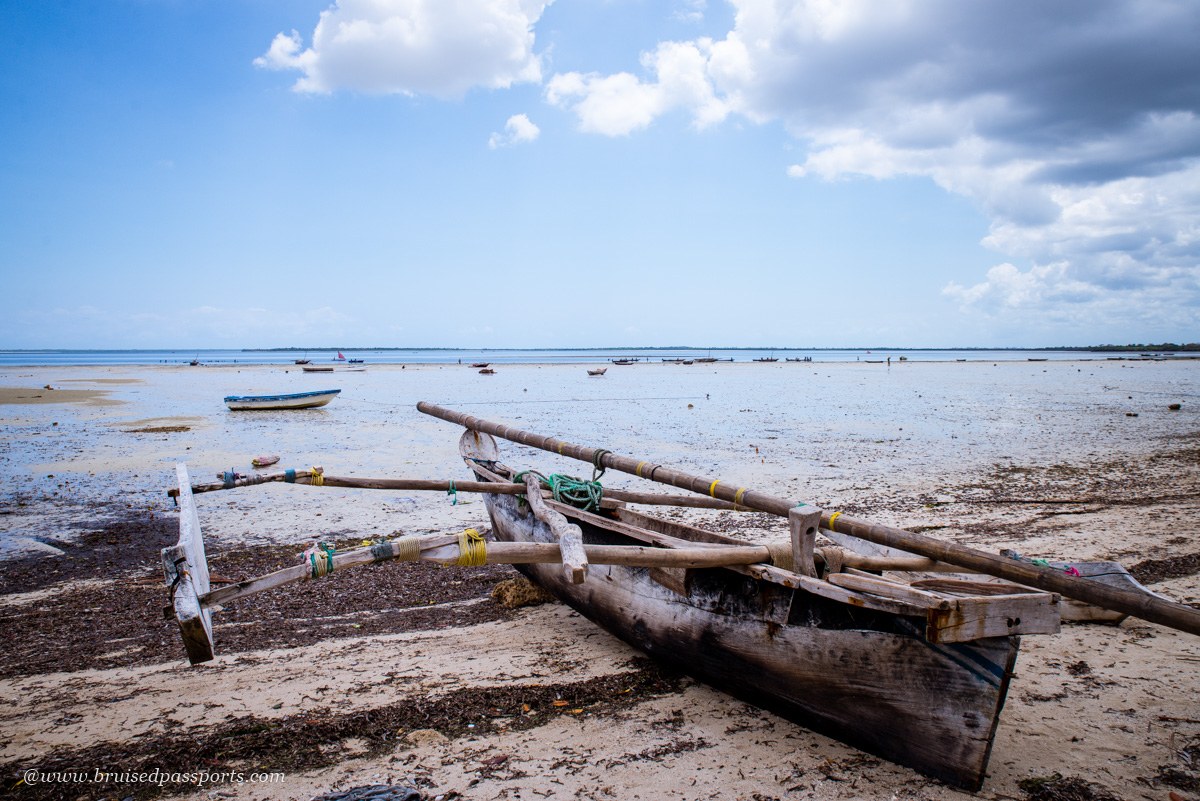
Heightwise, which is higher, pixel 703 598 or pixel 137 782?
pixel 703 598

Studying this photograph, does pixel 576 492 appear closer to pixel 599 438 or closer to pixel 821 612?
pixel 821 612

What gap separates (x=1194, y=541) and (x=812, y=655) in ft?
19.2

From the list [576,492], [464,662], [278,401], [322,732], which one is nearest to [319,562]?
[322,732]

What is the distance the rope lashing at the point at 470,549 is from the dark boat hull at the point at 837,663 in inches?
44.6

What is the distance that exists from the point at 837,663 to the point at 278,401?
20.2 m

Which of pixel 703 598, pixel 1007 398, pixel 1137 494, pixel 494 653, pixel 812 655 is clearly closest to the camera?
pixel 812 655

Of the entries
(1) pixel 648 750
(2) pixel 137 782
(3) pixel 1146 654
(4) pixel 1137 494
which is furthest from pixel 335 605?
(4) pixel 1137 494

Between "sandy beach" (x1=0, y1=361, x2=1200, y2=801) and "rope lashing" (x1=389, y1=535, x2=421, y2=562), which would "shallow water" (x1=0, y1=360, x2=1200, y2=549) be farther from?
"rope lashing" (x1=389, y1=535, x2=421, y2=562)

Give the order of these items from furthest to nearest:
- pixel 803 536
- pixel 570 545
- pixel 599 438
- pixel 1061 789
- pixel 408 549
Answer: pixel 599 438 < pixel 803 536 < pixel 570 545 < pixel 408 549 < pixel 1061 789

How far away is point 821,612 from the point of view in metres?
2.94

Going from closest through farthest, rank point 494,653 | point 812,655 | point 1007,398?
point 812,655
point 494,653
point 1007,398

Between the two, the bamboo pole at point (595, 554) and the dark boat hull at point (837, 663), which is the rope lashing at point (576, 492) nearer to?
the dark boat hull at point (837, 663)

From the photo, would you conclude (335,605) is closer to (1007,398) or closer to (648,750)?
(648,750)

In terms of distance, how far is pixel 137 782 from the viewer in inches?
110
